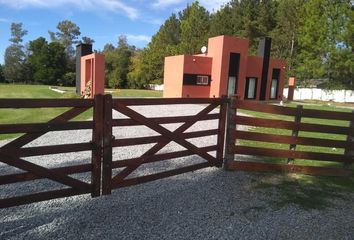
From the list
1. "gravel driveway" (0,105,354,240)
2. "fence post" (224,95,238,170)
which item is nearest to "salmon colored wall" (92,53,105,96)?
"gravel driveway" (0,105,354,240)

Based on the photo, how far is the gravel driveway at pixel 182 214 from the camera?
387 cm

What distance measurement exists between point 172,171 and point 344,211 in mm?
2827

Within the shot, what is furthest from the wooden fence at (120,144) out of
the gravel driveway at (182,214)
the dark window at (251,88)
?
the dark window at (251,88)

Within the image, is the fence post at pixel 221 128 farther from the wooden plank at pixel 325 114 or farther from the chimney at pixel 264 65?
the chimney at pixel 264 65

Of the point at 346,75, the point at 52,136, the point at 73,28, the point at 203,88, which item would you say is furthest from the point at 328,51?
the point at 73,28

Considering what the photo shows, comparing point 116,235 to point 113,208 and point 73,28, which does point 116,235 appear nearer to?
point 113,208

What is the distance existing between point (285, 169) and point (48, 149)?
15.3 ft

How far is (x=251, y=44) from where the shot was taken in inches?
2170

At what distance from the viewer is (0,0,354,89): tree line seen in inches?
1673

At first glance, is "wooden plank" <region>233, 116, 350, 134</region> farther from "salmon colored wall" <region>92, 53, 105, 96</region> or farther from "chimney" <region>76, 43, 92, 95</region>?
"chimney" <region>76, 43, 92, 95</region>

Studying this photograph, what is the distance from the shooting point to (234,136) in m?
6.42

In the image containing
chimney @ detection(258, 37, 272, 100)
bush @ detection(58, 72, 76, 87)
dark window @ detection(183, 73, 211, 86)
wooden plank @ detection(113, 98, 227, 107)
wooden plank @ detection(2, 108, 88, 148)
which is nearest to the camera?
wooden plank @ detection(2, 108, 88, 148)

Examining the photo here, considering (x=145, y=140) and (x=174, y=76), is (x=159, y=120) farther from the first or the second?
(x=174, y=76)

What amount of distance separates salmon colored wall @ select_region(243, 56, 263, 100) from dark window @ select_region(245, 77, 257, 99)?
336mm
